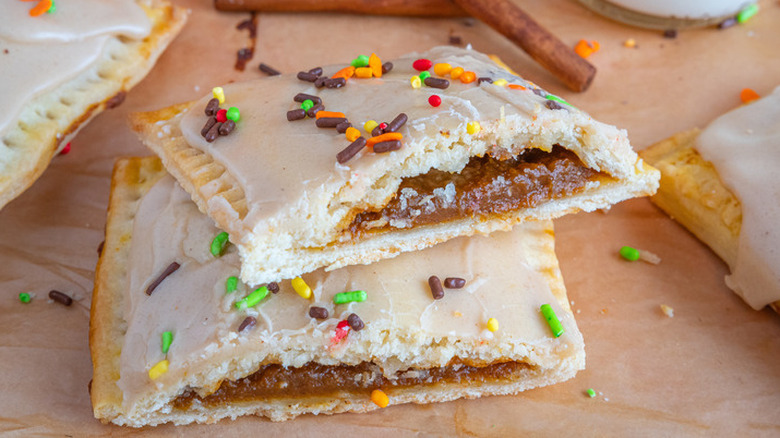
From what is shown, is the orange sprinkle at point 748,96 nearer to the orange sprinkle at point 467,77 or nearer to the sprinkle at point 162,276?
the orange sprinkle at point 467,77

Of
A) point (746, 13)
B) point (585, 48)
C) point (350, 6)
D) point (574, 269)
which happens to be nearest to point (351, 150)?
point (574, 269)

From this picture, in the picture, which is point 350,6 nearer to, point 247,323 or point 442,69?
point 442,69

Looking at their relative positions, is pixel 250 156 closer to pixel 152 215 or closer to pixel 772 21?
pixel 152 215

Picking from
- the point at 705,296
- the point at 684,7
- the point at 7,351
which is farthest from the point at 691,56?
the point at 7,351

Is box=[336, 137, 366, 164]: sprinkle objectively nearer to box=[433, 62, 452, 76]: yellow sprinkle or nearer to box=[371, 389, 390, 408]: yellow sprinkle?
box=[433, 62, 452, 76]: yellow sprinkle

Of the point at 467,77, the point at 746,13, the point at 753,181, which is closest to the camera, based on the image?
the point at 467,77

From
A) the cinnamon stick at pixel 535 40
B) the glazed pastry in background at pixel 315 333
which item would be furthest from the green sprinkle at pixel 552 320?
the cinnamon stick at pixel 535 40
